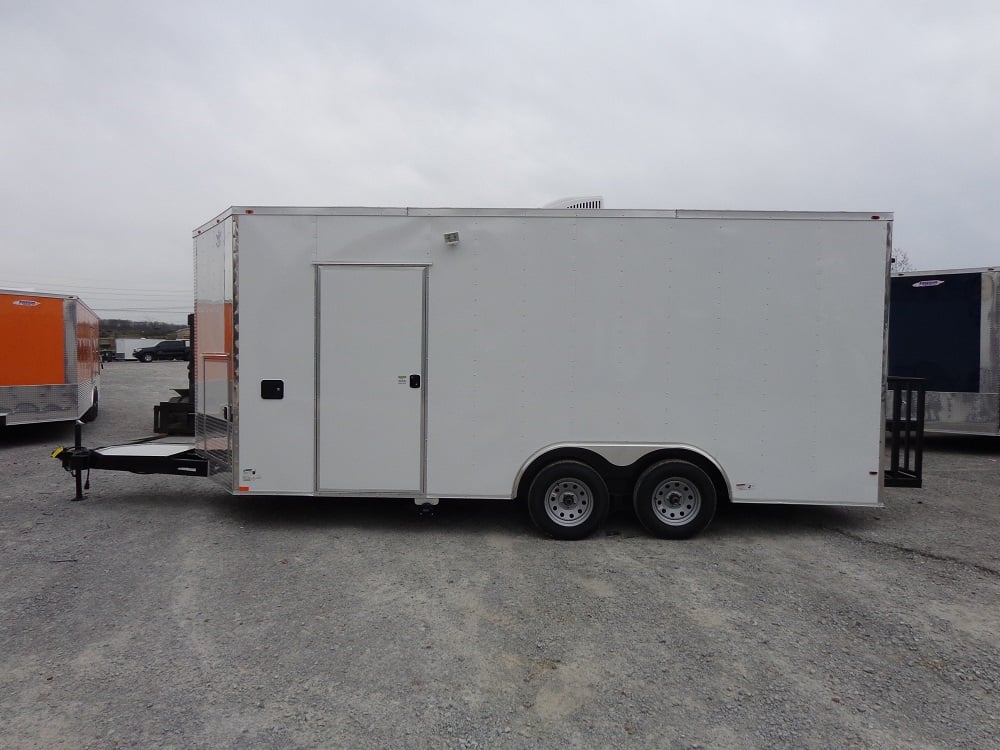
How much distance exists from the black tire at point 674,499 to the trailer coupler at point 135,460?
4.32 meters

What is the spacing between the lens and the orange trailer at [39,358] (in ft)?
32.3

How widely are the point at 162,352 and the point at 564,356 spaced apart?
49.8 meters

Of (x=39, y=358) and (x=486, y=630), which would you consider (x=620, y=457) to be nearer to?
(x=486, y=630)

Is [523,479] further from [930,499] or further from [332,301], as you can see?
[930,499]

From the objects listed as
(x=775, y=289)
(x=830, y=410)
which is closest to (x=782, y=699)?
(x=830, y=410)

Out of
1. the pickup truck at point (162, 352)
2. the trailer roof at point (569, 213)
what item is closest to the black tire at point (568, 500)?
the trailer roof at point (569, 213)

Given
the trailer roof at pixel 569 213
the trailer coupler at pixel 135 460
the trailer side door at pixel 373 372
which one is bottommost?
the trailer coupler at pixel 135 460

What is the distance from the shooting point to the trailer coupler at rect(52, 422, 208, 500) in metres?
6.36

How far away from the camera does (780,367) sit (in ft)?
18.0

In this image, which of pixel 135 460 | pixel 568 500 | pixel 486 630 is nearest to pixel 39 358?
pixel 135 460

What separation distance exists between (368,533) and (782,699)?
3720 millimetres

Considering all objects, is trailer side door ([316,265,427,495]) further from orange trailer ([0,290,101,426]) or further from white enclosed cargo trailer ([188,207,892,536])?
orange trailer ([0,290,101,426])

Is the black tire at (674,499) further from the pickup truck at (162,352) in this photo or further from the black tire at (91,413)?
the pickup truck at (162,352)

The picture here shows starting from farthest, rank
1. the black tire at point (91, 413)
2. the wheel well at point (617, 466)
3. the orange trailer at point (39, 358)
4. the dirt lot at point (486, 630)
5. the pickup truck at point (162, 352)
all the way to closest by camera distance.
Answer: the pickup truck at point (162, 352) → the black tire at point (91, 413) → the orange trailer at point (39, 358) → the wheel well at point (617, 466) → the dirt lot at point (486, 630)
